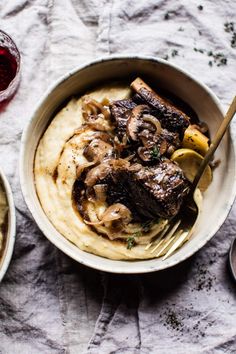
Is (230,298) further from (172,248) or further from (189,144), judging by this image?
(189,144)

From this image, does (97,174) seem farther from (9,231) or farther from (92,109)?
(9,231)

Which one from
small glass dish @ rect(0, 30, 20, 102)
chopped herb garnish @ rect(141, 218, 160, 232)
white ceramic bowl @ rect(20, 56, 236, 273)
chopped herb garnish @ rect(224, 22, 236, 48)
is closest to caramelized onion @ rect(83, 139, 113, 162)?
white ceramic bowl @ rect(20, 56, 236, 273)

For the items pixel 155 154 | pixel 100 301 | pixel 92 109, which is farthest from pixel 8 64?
pixel 100 301

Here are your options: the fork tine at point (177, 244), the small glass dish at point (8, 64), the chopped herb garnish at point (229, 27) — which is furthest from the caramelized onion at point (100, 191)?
the chopped herb garnish at point (229, 27)

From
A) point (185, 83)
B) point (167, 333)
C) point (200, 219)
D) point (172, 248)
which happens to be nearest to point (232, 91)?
point (185, 83)

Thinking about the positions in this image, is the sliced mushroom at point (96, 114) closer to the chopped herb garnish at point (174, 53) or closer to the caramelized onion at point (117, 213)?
the caramelized onion at point (117, 213)

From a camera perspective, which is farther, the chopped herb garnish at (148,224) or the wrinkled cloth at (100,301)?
the wrinkled cloth at (100,301)
